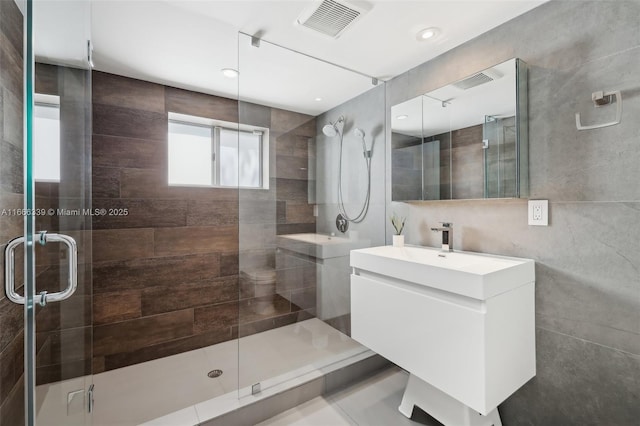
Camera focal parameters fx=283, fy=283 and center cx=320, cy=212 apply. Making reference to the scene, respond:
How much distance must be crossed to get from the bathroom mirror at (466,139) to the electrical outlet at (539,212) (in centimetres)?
9

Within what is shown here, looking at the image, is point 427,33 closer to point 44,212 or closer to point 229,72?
point 229,72

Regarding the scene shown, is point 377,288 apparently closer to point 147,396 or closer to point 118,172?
point 147,396

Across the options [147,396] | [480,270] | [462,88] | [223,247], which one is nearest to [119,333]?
[147,396]

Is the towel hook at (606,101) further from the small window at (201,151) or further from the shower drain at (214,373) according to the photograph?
the shower drain at (214,373)

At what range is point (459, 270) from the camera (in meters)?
1.23

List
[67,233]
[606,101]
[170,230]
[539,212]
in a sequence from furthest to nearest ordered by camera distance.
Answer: [170,230], [539,212], [606,101], [67,233]

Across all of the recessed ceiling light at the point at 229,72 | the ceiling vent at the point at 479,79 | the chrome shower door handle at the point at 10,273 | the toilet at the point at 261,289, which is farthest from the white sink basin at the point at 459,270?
the recessed ceiling light at the point at 229,72

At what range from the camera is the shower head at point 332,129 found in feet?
6.67

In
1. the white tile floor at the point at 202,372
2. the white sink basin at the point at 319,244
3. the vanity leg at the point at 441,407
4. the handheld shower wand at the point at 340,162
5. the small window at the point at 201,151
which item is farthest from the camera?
the small window at the point at 201,151

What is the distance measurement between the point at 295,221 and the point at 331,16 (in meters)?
1.21

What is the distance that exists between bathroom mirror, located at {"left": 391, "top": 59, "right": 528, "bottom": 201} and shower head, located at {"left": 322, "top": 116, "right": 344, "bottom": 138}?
42 cm

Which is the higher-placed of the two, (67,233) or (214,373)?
(67,233)

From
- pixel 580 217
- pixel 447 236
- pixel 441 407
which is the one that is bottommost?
pixel 441 407

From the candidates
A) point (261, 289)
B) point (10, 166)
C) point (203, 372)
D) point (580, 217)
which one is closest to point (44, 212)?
point (10, 166)
